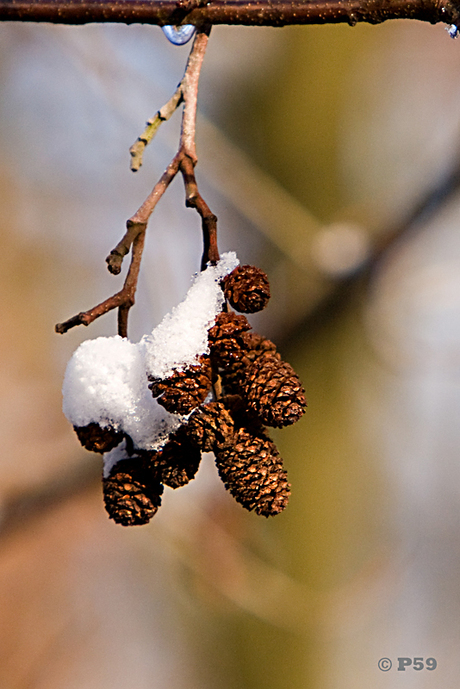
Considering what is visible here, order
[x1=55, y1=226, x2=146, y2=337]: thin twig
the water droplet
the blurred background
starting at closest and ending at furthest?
[x1=55, y1=226, x2=146, y2=337]: thin twig, the water droplet, the blurred background

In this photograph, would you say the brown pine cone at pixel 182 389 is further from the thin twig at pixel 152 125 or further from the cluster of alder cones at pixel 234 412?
the thin twig at pixel 152 125

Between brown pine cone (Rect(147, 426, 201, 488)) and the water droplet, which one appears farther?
the water droplet

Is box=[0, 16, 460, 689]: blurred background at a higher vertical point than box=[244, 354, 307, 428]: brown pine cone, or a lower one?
higher

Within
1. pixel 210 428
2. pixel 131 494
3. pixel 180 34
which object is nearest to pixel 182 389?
pixel 210 428

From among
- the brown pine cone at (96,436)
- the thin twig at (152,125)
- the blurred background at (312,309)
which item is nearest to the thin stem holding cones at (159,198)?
the thin twig at (152,125)

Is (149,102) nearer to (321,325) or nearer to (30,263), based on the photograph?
(321,325)

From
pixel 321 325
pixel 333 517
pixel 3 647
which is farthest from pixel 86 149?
pixel 3 647

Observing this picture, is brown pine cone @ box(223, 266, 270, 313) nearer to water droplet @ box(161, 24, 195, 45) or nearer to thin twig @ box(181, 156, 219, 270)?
thin twig @ box(181, 156, 219, 270)

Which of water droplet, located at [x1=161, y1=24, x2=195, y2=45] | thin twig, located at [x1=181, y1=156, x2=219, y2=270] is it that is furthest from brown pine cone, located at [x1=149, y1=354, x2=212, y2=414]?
water droplet, located at [x1=161, y1=24, x2=195, y2=45]
